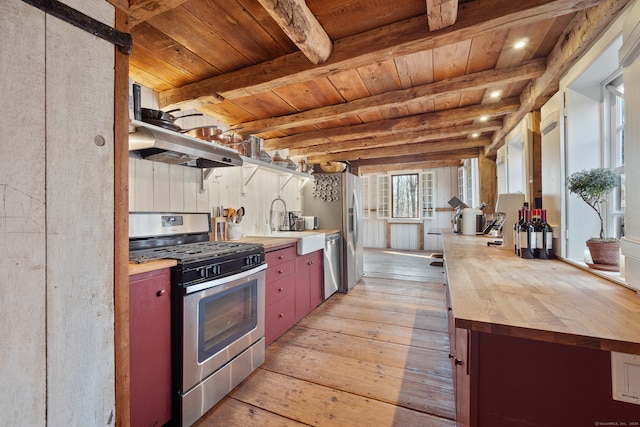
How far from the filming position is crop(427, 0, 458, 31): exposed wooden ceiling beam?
53.4 inches

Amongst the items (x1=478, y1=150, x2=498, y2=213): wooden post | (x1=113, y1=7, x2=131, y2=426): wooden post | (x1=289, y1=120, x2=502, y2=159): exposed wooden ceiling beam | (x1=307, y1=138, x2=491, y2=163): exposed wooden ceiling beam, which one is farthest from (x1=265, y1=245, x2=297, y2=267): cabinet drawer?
(x1=478, y1=150, x2=498, y2=213): wooden post

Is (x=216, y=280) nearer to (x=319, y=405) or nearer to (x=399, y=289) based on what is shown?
(x=319, y=405)

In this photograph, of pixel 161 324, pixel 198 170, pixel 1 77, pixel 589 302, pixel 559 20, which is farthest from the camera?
pixel 198 170

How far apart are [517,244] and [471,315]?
5.27 feet

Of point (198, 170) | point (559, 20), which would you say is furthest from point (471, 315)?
point (198, 170)

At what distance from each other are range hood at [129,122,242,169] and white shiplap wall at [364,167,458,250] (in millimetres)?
6266

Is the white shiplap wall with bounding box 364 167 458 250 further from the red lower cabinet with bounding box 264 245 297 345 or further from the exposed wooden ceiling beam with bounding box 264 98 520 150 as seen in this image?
the red lower cabinet with bounding box 264 245 297 345

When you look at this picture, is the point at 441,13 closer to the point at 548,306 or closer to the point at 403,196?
the point at 548,306

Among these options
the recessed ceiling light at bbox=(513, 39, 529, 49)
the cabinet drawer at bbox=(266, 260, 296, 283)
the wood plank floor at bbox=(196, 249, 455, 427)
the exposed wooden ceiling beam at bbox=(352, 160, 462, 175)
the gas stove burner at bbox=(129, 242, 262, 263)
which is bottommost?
the wood plank floor at bbox=(196, 249, 455, 427)

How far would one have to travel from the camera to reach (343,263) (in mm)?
3965

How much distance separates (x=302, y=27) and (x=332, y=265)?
2.83 m

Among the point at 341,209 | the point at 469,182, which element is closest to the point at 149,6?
the point at 341,209

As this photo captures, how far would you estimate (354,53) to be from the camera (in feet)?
Result: 5.79

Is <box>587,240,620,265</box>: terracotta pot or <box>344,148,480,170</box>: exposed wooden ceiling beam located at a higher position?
<box>344,148,480,170</box>: exposed wooden ceiling beam
